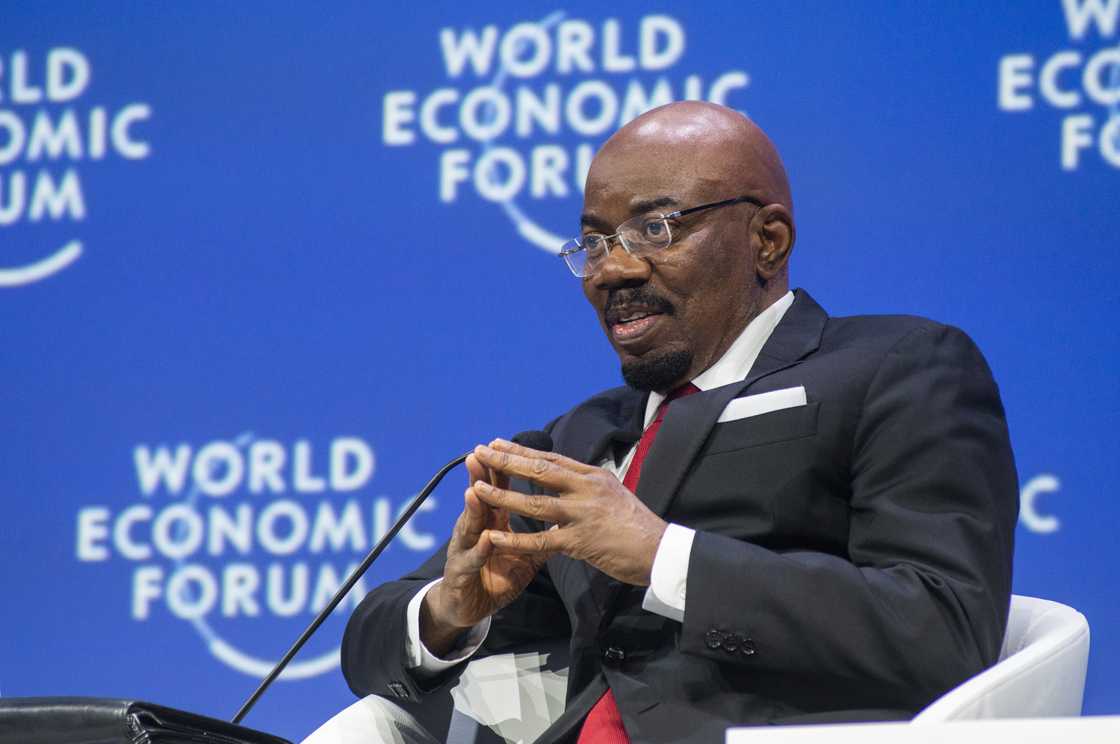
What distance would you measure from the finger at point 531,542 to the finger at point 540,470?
7 cm

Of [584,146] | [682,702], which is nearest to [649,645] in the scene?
[682,702]

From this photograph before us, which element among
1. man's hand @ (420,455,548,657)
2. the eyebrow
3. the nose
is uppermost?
the eyebrow

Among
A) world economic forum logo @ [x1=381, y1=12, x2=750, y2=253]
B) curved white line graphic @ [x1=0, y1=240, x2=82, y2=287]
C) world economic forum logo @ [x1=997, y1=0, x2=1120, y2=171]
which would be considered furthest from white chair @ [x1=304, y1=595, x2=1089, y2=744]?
curved white line graphic @ [x1=0, y1=240, x2=82, y2=287]

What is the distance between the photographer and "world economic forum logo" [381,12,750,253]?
3.30 meters

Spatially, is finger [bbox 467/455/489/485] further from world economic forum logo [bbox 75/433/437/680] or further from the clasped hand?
world economic forum logo [bbox 75/433/437/680]

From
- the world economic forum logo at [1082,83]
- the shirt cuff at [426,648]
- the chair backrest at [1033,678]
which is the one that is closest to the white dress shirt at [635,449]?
the shirt cuff at [426,648]

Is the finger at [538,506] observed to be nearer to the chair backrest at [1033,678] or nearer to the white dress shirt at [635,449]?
the white dress shirt at [635,449]

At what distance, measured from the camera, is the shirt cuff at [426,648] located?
234 centimetres

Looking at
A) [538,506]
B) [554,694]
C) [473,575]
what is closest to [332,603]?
[473,575]

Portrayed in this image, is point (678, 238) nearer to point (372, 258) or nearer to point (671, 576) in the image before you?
point (671, 576)

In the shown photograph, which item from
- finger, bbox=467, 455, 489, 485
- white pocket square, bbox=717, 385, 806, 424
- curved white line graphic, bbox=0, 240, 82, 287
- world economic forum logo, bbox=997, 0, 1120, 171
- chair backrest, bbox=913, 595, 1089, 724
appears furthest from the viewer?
curved white line graphic, bbox=0, 240, 82, 287

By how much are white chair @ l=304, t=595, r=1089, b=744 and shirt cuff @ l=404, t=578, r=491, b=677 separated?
93 mm

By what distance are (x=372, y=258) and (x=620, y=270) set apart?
117 centimetres

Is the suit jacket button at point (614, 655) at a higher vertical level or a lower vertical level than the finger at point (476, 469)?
lower
